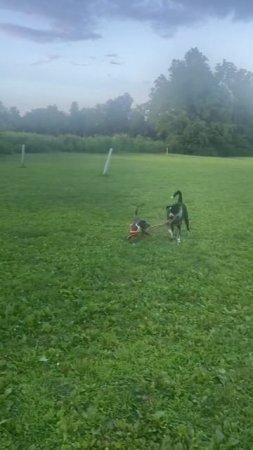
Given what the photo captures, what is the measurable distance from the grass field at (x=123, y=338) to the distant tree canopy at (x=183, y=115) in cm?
5114

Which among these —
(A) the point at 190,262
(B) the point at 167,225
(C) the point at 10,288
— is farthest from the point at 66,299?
(B) the point at 167,225

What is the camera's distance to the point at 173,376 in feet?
12.5

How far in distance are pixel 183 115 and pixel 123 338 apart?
58234mm

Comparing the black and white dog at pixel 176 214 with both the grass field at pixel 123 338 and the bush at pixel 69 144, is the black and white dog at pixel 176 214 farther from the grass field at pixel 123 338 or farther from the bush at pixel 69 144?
the bush at pixel 69 144

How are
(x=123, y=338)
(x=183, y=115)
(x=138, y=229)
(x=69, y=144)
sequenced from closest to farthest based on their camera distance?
(x=123, y=338) < (x=138, y=229) < (x=69, y=144) < (x=183, y=115)

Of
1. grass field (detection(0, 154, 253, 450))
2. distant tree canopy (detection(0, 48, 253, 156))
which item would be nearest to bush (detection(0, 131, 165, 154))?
distant tree canopy (detection(0, 48, 253, 156))

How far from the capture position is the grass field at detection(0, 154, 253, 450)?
126 inches

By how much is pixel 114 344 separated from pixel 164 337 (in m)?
0.51

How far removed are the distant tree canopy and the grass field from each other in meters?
51.1

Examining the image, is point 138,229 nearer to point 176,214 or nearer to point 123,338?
point 176,214

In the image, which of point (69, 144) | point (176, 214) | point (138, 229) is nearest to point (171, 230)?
point (176, 214)

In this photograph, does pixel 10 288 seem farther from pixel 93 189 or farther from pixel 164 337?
pixel 93 189

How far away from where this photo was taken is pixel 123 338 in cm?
447

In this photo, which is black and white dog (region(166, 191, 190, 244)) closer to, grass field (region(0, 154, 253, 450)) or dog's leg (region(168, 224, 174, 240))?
dog's leg (region(168, 224, 174, 240))
